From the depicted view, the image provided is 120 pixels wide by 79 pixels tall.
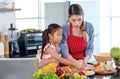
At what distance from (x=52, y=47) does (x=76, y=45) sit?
25 centimetres

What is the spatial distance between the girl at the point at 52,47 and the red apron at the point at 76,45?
0.47 ft

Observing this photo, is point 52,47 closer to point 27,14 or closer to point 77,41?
point 77,41

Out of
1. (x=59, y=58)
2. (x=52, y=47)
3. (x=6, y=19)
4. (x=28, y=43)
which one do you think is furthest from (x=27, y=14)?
(x=59, y=58)

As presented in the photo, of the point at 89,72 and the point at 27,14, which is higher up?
the point at 27,14

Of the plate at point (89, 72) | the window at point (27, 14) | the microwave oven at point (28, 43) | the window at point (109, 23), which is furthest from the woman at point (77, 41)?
the window at point (109, 23)

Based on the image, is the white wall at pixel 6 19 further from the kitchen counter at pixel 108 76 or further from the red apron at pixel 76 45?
the kitchen counter at pixel 108 76

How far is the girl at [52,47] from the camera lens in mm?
2324

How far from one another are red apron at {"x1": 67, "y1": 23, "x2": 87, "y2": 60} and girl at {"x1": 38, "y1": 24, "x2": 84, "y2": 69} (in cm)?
14

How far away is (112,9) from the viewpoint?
575 centimetres

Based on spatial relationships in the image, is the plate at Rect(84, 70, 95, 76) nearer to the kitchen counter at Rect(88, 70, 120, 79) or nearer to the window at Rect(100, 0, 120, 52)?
the kitchen counter at Rect(88, 70, 120, 79)

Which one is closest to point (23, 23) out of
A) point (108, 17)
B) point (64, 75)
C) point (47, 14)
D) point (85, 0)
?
point (47, 14)

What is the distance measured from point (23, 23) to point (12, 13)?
1.57m

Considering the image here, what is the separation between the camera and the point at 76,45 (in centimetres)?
251

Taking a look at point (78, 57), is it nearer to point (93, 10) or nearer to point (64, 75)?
point (64, 75)
